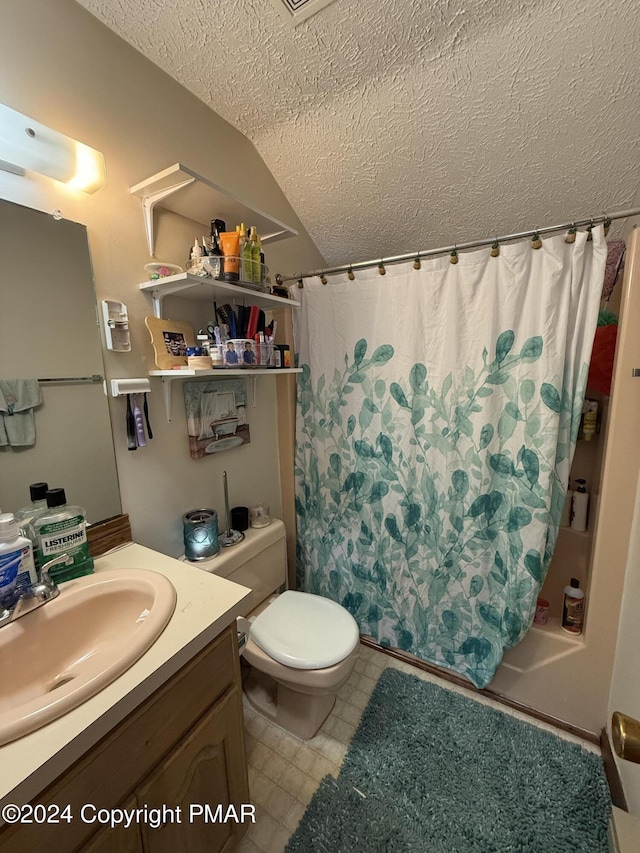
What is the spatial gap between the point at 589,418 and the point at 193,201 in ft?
6.07

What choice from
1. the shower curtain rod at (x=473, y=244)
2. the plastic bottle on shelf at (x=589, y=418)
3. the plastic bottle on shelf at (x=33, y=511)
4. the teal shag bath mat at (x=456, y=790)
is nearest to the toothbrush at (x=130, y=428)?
the plastic bottle on shelf at (x=33, y=511)

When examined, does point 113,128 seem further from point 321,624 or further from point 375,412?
point 321,624

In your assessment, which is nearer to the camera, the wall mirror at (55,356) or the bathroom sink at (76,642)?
the bathroom sink at (76,642)

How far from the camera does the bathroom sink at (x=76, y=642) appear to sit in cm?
58

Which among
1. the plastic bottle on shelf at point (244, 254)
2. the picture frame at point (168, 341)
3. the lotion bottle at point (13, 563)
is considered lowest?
the lotion bottle at point (13, 563)

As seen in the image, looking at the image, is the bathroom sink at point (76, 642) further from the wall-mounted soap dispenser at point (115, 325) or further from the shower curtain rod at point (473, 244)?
the shower curtain rod at point (473, 244)

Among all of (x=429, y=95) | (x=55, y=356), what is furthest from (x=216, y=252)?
(x=429, y=95)

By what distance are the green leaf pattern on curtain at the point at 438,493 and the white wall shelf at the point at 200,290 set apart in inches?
19.6

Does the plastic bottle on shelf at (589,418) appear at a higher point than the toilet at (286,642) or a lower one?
higher

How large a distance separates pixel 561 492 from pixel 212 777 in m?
1.40

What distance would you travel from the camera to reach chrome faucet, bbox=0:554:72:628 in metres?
0.75

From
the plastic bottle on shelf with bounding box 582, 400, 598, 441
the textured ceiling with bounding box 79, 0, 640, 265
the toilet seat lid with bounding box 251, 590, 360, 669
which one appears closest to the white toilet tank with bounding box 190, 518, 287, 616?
the toilet seat lid with bounding box 251, 590, 360, 669

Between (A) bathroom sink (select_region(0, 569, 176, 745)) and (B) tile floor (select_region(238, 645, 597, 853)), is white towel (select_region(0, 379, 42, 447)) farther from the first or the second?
(B) tile floor (select_region(238, 645, 597, 853))

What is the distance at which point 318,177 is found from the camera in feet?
5.14
